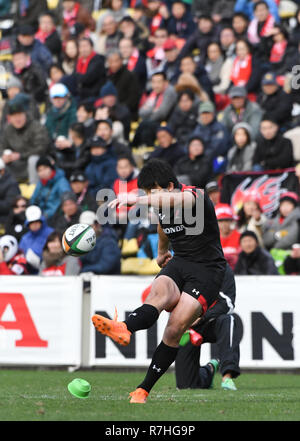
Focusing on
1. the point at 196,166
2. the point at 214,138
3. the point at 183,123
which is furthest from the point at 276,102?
the point at 196,166

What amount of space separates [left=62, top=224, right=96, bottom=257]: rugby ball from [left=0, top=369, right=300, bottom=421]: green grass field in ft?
4.49

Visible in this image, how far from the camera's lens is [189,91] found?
18.6 m

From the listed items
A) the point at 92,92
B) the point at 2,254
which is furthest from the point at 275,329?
the point at 92,92

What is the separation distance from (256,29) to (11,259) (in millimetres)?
8085

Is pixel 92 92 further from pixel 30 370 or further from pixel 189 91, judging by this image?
pixel 30 370

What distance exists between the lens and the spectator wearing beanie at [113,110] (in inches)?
743

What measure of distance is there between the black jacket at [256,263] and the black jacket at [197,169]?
9.88ft

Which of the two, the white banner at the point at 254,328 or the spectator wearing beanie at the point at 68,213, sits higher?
the spectator wearing beanie at the point at 68,213

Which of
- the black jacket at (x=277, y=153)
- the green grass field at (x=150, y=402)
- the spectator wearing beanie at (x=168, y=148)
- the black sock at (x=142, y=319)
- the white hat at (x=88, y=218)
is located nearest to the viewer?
the green grass field at (x=150, y=402)

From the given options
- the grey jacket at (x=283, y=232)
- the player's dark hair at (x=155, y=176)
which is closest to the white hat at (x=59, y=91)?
the grey jacket at (x=283, y=232)

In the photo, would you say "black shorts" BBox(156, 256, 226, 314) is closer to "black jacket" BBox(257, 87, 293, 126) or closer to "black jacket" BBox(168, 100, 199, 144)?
"black jacket" BBox(257, 87, 293, 126)

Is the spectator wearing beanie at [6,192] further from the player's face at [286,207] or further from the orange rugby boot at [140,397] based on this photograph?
the orange rugby boot at [140,397]

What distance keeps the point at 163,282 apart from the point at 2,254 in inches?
307
